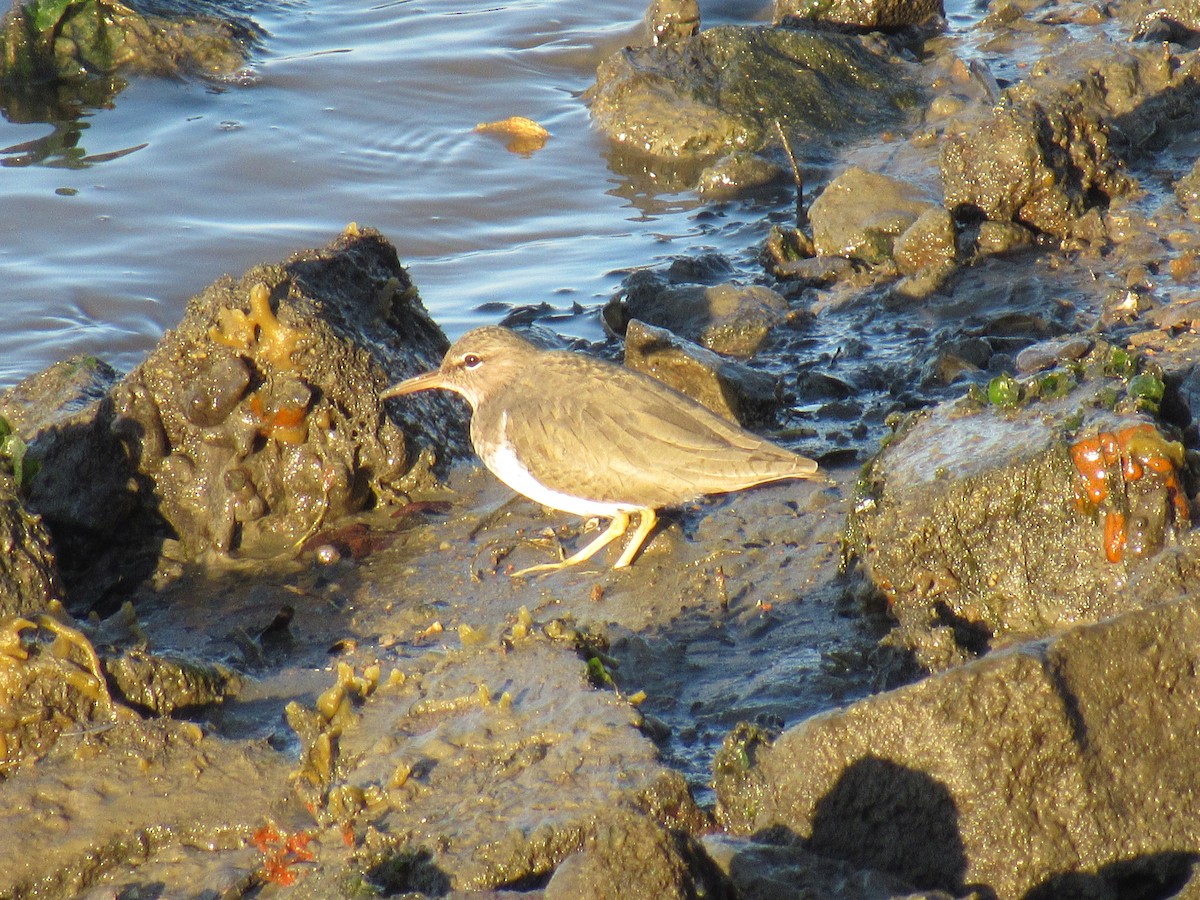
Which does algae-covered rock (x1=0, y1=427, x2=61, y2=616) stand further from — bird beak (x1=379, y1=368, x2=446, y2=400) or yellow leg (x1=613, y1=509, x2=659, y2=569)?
yellow leg (x1=613, y1=509, x2=659, y2=569)

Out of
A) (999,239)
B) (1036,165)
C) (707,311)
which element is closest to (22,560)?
(707,311)

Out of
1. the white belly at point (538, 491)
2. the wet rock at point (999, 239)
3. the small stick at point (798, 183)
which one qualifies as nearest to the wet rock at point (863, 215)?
the wet rock at point (999, 239)

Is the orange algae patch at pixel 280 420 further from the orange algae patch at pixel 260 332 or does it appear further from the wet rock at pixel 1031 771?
the wet rock at pixel 1031 771

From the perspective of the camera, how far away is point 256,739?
13.8ft

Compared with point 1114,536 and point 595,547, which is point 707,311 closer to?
point 595,547

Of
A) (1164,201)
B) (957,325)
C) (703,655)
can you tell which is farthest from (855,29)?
(703,655)

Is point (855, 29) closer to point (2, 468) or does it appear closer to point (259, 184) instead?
point (259, 184)

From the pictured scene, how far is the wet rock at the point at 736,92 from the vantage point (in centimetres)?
1023

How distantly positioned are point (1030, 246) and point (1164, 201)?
1.02 m

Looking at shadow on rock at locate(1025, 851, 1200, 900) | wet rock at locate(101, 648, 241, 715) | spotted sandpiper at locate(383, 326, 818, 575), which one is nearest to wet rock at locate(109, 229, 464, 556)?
spotted sandpiper at locate(383, 326, 818, 575)

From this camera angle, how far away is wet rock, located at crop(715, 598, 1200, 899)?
3.26 m

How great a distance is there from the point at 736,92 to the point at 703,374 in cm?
466

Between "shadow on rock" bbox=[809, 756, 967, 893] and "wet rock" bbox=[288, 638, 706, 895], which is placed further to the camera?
"wet rock" bbox=[288, 638, 706, 895]

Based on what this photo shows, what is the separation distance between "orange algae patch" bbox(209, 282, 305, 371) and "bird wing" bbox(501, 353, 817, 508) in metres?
1.06
